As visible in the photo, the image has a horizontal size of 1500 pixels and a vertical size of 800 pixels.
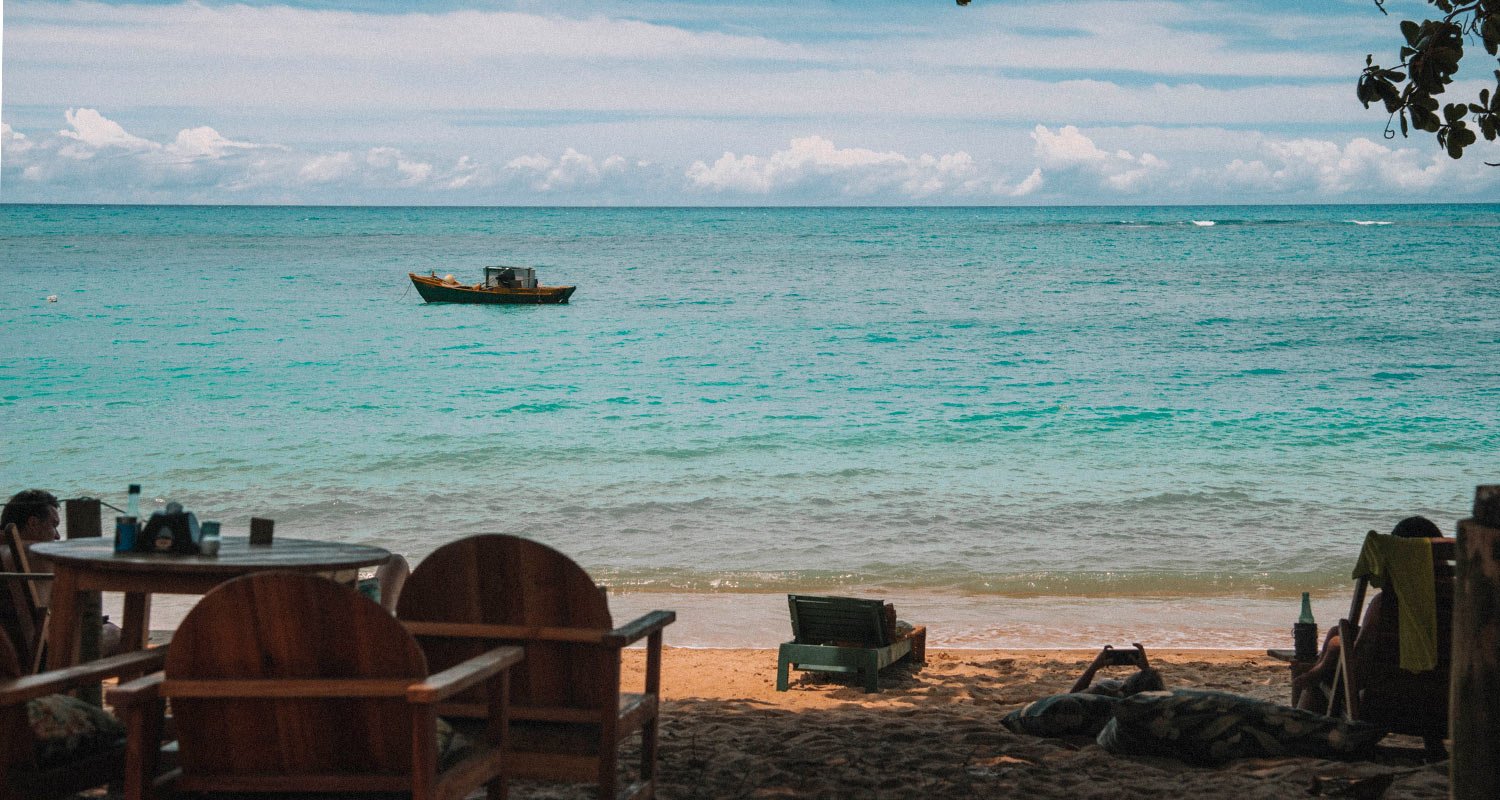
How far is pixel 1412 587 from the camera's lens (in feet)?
13.9

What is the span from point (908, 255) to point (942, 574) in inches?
2197

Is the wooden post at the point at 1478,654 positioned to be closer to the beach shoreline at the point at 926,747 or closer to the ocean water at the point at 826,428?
the beach shoreline at the point at 926,747

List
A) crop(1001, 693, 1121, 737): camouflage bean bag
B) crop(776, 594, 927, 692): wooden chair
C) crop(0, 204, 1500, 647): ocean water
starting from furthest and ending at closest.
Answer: crop(0, 204, 1500, 647): ocean water → crop(776, 594, 927, 692): wooden chair → crop(1001, 693, 1121, 737): camouflage bean bag

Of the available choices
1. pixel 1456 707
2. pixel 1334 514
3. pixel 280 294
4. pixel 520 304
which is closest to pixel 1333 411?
pixel 1334 514

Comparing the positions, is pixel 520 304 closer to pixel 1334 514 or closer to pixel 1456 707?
pixel 1334 514

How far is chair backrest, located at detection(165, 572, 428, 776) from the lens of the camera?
2.58 meters

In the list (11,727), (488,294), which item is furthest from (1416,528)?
(488,294)

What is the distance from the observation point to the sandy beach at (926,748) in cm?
406

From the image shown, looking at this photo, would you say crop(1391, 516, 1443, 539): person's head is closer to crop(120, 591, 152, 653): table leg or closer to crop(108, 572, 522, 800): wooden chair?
crop(108, 572, 522, 800): wooden chair

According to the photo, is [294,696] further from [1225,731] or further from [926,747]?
[1225,731]

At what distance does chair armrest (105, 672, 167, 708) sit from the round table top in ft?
2.83

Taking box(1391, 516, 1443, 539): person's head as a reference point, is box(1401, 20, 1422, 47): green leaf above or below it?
above

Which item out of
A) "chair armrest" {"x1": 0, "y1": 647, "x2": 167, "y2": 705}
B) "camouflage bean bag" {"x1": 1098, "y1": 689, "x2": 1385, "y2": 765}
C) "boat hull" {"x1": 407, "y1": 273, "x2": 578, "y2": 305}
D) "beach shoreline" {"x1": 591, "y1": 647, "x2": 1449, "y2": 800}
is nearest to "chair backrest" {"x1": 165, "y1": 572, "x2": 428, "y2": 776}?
"chair armrest" {"x1": 0, "y1": 647, "x2": 167, "y2": 705}

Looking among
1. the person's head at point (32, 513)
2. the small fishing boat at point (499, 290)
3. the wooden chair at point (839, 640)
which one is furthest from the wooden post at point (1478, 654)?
the small fishing boat at point (499, 290)
